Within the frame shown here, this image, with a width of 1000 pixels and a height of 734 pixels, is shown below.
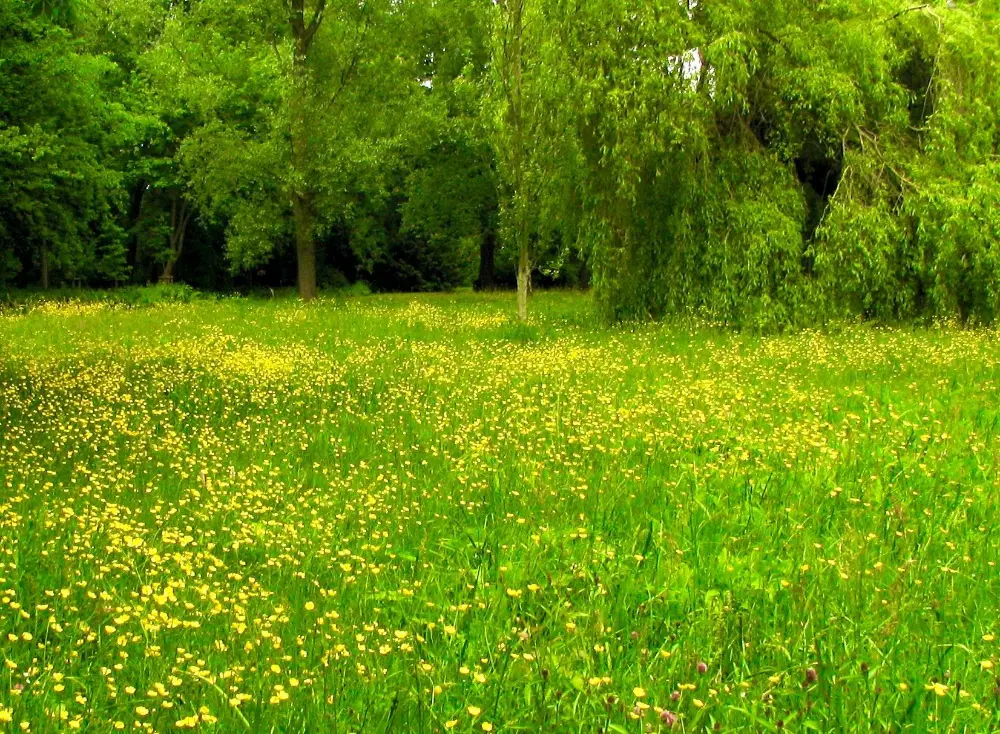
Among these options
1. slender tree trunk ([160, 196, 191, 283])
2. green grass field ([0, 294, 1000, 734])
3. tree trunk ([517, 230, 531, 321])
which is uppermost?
slender tree trunk ([160, 196, 191, 283])

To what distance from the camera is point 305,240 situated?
1026 inches

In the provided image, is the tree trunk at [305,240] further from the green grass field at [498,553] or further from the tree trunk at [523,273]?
the green grass field at [498,553]

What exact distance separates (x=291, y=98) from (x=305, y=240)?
4.25 metres

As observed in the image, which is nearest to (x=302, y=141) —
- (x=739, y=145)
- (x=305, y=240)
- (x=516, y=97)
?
(x=305, y=240)

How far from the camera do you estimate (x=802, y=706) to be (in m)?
3.06

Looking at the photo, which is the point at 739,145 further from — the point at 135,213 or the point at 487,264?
the point at 135,213

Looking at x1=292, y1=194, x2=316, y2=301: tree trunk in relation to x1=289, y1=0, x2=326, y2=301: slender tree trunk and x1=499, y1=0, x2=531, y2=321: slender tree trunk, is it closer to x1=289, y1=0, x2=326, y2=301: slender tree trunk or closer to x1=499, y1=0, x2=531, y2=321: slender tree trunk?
x1=289, y1=0, x2=326, y2=301: slender tree trunk

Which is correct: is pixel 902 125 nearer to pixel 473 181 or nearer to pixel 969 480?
pixel 969 480

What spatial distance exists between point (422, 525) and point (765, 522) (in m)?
2.02

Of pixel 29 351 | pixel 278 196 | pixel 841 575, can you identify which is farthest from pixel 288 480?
pixel 278 196

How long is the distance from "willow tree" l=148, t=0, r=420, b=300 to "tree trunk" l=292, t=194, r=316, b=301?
1.2 inches

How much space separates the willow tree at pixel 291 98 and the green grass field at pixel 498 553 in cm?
1561

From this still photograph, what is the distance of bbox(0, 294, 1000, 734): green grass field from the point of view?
10.0ft

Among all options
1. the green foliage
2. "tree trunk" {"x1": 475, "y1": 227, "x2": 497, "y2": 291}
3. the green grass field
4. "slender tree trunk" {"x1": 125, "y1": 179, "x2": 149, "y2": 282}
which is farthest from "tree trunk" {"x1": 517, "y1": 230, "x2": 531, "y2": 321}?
"slender tree trunk" {"x1": 125, "y1": 179, "x2": 149, "y2": 282}
